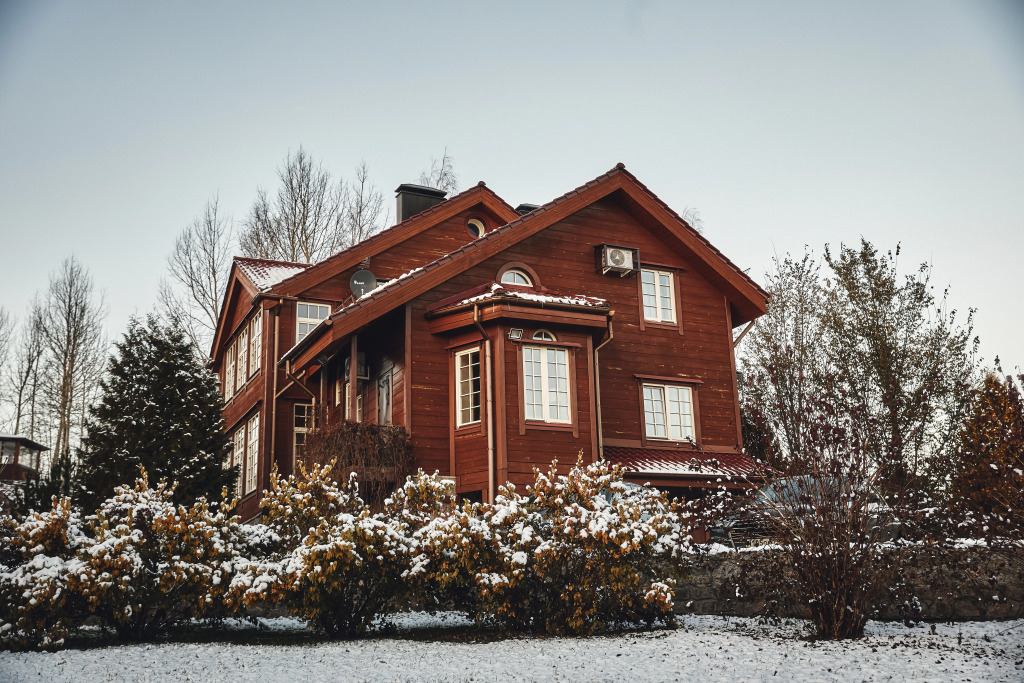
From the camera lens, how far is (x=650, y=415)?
19953mm

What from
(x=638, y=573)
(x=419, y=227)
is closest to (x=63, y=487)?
(x=419, y=227)

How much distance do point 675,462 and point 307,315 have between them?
9.34 meters

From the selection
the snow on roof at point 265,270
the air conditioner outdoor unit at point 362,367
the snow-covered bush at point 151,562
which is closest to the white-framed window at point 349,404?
the air conditioner outdoor unit at point 362,367

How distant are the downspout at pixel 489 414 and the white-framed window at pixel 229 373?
11781 mm

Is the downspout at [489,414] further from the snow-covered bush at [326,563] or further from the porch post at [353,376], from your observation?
the snow-covered bush at [326,563]

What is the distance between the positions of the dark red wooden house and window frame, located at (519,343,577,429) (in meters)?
0.03

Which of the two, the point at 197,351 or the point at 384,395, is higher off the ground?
the point at 197,351

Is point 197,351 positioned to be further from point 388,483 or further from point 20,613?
point 20,613

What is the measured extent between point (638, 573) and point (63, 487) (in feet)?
37.1

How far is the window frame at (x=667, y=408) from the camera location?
64.7 feet

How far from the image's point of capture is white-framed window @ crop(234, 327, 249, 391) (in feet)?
81.3

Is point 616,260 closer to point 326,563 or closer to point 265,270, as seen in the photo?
point 265,270

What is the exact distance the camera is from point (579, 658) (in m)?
10.1

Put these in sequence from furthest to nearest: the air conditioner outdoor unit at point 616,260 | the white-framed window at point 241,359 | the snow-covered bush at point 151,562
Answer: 1. the white-framed window at point 241,359
2. the air conditioner outdoor unit at point 616,260
3. the snow-covered bush at point 151,562
